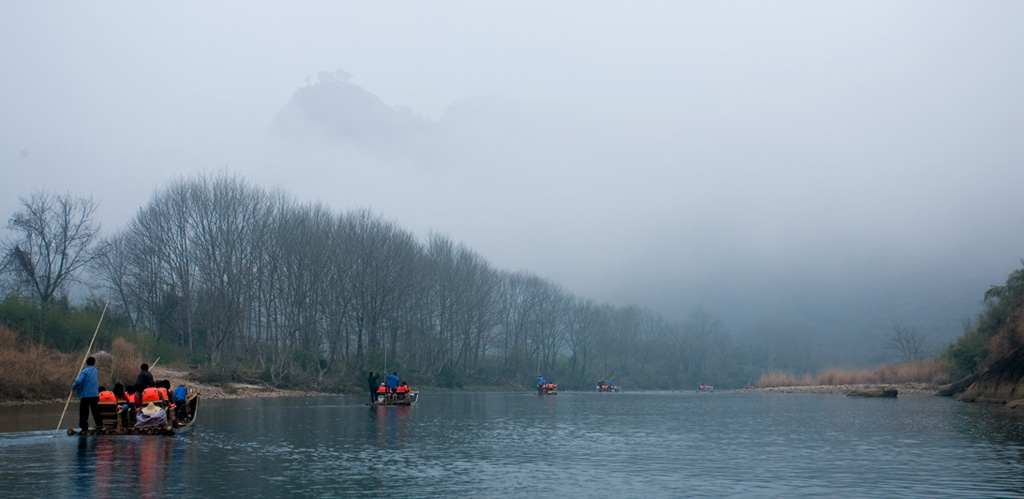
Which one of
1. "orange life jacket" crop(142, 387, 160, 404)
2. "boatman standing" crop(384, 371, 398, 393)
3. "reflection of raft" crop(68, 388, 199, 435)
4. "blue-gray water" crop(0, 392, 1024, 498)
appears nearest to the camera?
"blue-gray water" crop(0, 392, 1024, 498)

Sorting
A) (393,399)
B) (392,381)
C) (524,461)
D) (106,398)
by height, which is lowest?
(524,461)

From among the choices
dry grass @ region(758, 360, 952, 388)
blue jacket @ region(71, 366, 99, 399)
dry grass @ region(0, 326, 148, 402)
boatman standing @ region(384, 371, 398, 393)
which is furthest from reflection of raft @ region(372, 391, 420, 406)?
dry grass @ region(758, 360, 952, 388)

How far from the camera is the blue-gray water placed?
42.7 ft

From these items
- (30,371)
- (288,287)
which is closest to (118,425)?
(30,371)

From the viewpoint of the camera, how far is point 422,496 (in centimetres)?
1231

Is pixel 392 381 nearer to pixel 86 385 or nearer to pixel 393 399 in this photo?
pixel 393 399

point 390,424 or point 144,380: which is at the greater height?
point 144,380

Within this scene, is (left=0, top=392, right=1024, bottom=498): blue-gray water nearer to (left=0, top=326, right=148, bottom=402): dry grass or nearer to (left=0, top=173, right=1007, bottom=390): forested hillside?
(left=0, top=326, right=148, bottom=402): dry grass

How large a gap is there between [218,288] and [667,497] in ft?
192

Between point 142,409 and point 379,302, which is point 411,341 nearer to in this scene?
point 379,302

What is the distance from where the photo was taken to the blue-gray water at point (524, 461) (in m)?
13.0

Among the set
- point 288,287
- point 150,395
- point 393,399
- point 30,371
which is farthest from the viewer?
point 288,287

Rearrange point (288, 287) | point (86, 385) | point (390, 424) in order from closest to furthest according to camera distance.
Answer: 1. point (86, 385)
2. point (390, 424)
3. point (288, 287)

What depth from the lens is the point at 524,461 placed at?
17.1m
